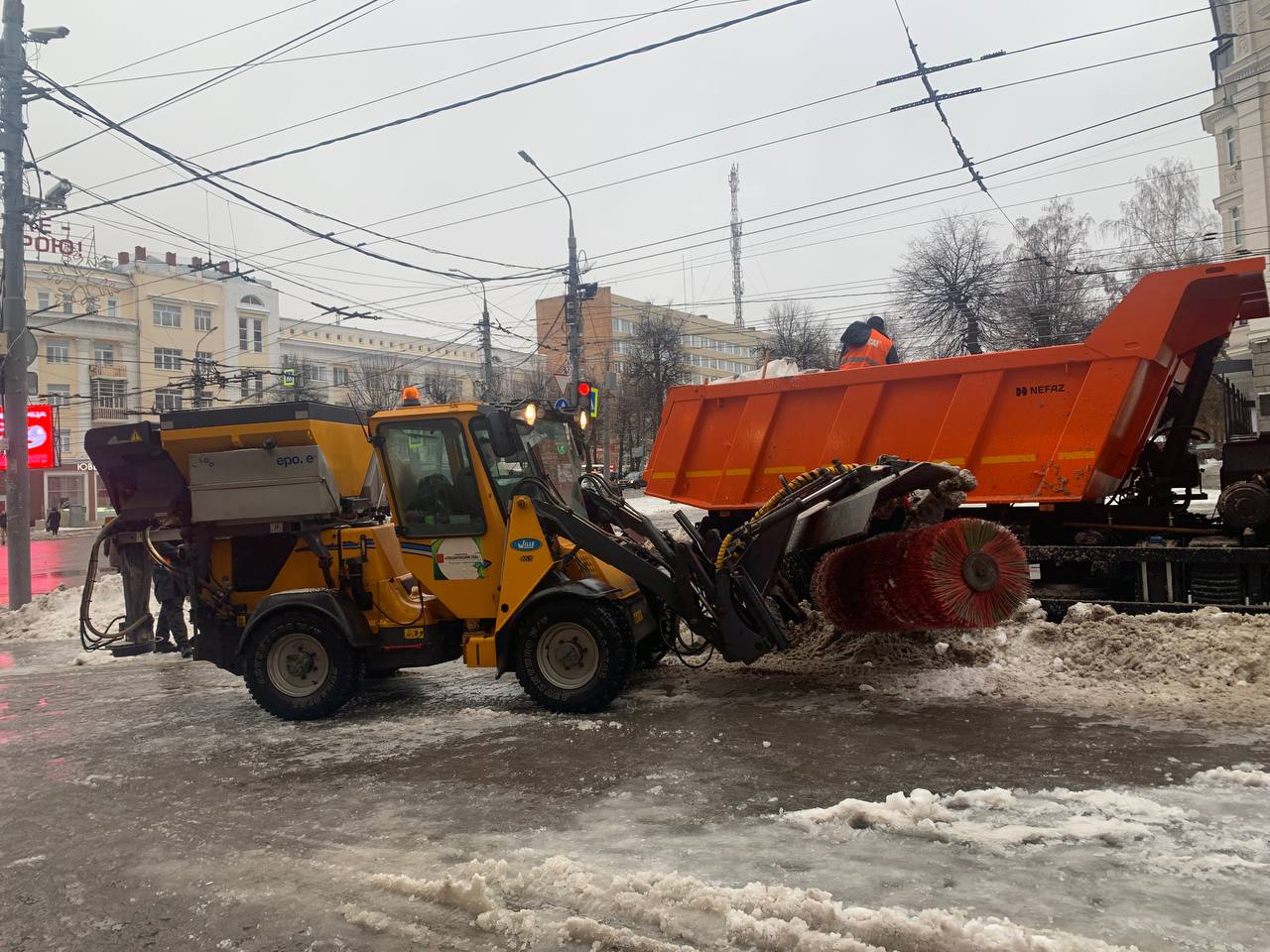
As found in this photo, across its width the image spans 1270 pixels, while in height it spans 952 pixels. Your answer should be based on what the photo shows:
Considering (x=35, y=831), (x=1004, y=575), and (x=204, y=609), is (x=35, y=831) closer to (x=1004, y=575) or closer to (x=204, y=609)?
(x=204, y=609)

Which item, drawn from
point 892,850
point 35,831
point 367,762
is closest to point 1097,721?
point 892,850

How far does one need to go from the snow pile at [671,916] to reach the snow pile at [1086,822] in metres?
0.75

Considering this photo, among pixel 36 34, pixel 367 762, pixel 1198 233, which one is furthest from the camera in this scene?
pixel 1198 233

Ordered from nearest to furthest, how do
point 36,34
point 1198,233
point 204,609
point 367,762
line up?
point 367,762
point 204,609
point 36,34
point 1198,233

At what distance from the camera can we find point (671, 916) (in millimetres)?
3330

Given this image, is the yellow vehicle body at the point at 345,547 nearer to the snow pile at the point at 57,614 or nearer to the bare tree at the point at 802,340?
the snow pile at the point at 57,614

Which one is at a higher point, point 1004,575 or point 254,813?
point 1004,575

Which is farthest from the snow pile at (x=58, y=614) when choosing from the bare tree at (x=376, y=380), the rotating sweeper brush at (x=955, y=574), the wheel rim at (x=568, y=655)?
the bare tree at (x=376, y=380)

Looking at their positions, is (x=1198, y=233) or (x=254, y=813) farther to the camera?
(x=1198, y=233)

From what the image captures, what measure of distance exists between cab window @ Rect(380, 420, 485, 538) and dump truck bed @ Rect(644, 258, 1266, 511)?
122 inches

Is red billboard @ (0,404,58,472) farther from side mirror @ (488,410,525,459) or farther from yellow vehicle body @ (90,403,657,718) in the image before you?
side mirror @ (488,410,525,459)

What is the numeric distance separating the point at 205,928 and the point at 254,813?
51.1 inches

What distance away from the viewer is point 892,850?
381cm

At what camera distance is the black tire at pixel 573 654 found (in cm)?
615
